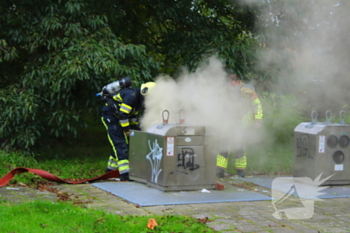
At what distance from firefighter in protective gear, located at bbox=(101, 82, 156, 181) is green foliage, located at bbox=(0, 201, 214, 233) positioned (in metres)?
2.39

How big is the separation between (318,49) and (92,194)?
5.59m

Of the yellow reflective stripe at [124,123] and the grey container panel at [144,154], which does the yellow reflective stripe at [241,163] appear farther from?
the yellow reflective stripe at [124,123]

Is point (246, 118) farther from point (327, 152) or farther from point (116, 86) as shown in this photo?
point (116, 86)

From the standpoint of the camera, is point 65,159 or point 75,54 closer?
point 75,54

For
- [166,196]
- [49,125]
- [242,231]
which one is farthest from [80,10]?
[242,231]

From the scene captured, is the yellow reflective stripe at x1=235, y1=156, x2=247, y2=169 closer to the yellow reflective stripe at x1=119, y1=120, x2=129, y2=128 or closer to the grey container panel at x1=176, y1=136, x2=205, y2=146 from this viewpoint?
the grey container panel at x1=176, y1=136, x2=205, y2=146

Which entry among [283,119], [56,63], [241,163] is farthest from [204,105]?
[283,119]

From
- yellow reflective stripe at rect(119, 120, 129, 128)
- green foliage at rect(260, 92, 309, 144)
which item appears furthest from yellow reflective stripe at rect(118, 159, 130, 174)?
green foliage at rect(260, 92, 309, 144)

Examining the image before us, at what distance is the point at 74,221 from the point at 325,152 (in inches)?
176

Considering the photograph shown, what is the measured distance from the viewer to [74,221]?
4676 mm

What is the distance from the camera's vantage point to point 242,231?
4.66 m

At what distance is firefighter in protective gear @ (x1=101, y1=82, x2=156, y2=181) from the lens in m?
7.44

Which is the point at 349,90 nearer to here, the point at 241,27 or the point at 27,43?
the point at 241,27

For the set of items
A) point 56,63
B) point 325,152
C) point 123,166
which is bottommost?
point 123,166
